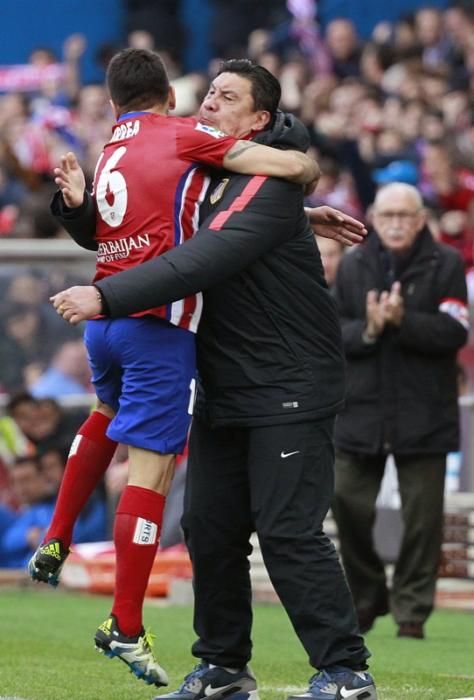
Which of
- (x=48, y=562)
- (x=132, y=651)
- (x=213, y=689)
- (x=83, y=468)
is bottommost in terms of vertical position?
(x=213, y=689)

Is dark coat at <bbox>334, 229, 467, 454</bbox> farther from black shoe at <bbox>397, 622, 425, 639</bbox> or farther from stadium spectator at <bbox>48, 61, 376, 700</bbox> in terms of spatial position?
stadium spectator at <bbox>48, 61, 376, 700</bbox>

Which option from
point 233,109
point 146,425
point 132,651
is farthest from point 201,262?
point 132,651

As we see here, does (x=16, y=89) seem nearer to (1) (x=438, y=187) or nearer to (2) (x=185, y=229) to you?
(1) (x=438, y=187)

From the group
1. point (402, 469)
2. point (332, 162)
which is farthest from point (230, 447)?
point (332, 162)

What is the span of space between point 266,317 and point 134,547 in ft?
2.89

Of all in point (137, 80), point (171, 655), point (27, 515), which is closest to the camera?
point (137, 80)

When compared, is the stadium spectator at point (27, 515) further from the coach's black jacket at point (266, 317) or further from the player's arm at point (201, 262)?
the player's arm at point (201, 262)

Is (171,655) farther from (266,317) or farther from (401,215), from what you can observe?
(401,215)

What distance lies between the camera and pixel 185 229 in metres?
6.17

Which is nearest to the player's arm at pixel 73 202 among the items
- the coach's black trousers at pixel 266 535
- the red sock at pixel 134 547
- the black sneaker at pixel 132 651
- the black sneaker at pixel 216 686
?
the coach's black trousers at pixel 266 535

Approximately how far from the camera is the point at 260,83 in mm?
6305

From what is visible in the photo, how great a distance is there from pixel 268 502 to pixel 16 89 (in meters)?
17.8

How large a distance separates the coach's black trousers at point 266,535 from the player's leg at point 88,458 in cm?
31

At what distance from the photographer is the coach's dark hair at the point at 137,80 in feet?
20.5
